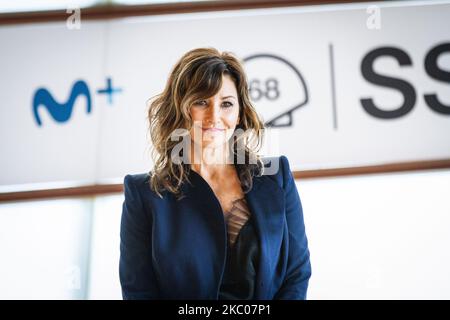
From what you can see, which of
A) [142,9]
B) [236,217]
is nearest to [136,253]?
[236,217]

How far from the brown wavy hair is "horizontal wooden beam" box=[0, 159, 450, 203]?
15.1 inches

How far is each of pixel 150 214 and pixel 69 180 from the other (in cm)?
69

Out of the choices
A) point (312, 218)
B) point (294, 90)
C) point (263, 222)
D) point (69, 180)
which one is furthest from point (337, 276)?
point (69, 180)

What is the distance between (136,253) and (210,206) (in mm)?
256

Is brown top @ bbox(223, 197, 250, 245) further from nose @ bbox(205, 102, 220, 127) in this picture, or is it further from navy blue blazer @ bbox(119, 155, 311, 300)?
nose @ bbox(205, 102, 220, 127)

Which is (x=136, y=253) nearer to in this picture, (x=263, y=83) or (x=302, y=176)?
(x=302, y=176)

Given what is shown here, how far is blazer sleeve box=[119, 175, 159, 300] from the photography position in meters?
1.15

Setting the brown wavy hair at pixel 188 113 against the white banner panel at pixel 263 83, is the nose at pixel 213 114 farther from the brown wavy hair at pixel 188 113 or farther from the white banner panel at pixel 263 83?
the white banner panel at pixel 263 83

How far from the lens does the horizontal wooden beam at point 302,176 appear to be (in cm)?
163

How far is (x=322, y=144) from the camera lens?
1.69m

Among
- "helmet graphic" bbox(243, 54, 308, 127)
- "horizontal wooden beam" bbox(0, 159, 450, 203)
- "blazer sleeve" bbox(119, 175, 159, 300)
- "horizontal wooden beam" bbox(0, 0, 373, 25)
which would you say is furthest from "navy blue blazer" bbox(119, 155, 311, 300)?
"horizontal wooden beam" bbox(0, 0, 373, 25)

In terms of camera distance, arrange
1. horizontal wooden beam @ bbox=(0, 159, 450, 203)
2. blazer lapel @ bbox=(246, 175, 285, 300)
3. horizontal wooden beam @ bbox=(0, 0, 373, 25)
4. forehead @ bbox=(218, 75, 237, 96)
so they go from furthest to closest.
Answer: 1. horizontal wooden beam @ bbox=(0, 0, 373, 25)
2. horizontal wooden beam @ bbox=(0, 159, 450, 203)
3. forehead @ bbox=(218, 75, 237, 96)
4. blazer lapel @ bbox=(246, 175, 285, 300)

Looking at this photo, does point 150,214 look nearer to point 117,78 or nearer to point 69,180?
point 69,180

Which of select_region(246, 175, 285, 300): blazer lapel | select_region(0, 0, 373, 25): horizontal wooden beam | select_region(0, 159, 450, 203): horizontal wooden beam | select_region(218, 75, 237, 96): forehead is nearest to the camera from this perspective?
select_region(246, 175, 285, 300): blazer lapel
